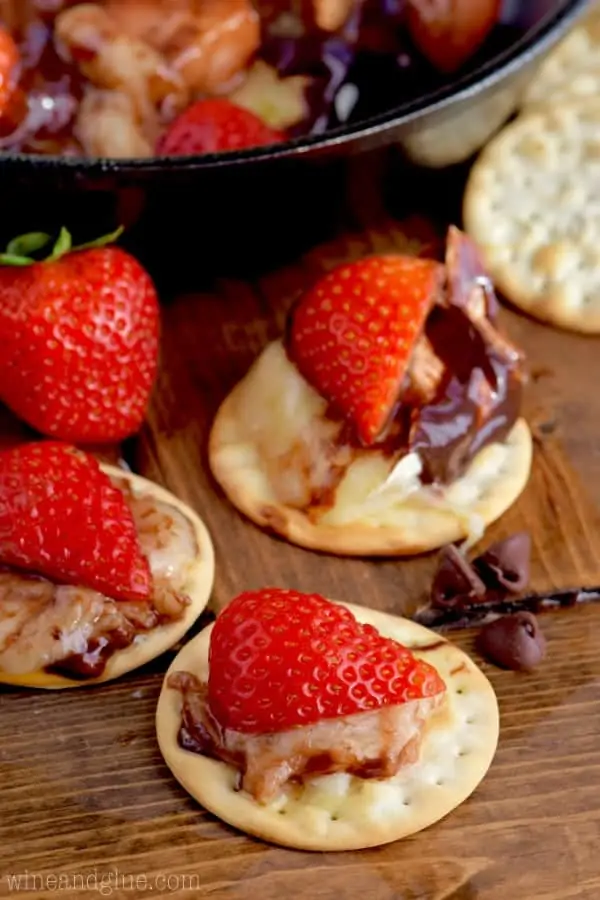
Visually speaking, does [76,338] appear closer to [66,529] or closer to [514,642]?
[66,529]

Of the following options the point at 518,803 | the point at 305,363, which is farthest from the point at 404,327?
the point at 518,803

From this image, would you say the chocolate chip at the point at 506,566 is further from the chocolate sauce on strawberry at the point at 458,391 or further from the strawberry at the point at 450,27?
the strawberry at the point at 450,27

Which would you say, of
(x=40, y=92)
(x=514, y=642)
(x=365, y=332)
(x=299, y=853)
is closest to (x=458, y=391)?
(x=365, y=332)

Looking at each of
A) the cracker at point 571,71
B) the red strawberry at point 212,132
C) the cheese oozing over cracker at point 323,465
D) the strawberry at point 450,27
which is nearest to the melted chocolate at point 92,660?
the cheese oozing over cracker at point 323,465

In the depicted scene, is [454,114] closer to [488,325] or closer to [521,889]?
[488,325]

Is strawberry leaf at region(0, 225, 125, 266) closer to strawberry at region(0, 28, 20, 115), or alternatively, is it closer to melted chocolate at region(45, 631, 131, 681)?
strawberry at region(0, 28, 20, 115)
